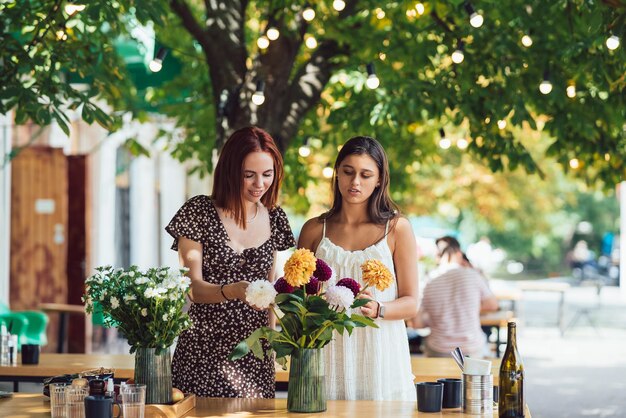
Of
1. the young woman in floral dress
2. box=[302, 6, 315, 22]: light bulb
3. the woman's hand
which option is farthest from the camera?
box=[302, 6, 315, 22]: light bulb

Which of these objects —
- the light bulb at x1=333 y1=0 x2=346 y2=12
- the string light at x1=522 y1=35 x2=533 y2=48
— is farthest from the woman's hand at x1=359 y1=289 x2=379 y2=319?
the string light at x1=522 y1=35 x2=533 y2=48

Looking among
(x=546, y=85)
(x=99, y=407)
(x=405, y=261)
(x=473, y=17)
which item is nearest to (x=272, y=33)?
(x=473, y=17)

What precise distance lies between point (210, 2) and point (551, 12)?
8.40ft

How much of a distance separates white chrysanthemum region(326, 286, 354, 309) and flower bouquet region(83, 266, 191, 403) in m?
0.52

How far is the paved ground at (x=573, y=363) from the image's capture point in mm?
10166

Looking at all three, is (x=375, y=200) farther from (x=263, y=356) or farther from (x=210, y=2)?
(x=210, y=2)

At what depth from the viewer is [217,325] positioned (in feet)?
13.1

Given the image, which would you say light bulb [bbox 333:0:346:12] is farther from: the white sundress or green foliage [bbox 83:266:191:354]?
green foliage [bbox 83:266:191:354]

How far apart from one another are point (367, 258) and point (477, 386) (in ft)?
2.29

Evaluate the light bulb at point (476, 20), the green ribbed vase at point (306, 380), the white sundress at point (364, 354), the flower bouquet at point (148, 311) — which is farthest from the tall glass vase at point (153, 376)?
the light bulb at point (476, 20)

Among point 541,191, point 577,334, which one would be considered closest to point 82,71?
point 577,334

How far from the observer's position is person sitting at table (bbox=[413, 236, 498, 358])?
816 centimetres

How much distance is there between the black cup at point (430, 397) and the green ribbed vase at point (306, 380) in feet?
1.22

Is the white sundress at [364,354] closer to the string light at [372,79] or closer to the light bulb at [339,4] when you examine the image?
the string light at [372,79]
